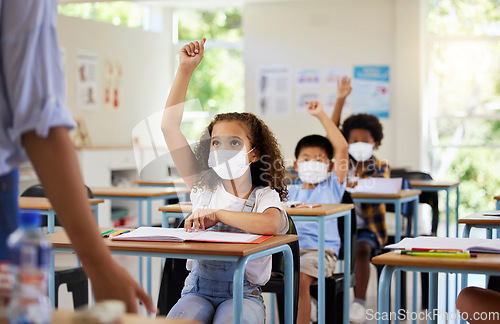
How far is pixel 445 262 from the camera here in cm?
156

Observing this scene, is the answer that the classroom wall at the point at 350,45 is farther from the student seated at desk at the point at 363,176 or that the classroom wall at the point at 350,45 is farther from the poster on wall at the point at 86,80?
the student seated at desk at the point at 363,176

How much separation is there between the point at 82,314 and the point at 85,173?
5.85m

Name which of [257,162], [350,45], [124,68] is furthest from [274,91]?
[257,162]

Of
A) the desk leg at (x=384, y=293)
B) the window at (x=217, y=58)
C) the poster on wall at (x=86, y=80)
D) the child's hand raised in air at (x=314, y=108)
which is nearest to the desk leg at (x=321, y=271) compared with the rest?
the child's hand raised in air at (x=314, y=108)

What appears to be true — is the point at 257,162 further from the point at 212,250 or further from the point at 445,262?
the point at 445,262

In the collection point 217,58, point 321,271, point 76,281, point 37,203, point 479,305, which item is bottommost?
point 76,281

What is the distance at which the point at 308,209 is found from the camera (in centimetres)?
272

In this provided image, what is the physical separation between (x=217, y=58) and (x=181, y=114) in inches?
244

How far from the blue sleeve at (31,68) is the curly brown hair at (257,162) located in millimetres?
Answer: 1459

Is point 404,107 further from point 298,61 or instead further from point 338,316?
point 338,316

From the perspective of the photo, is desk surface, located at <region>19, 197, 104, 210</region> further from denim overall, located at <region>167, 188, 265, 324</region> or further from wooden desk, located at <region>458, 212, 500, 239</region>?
wooden desk, located at <region>458, 212, 500, 239</region>

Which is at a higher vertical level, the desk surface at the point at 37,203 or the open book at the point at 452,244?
→ the open book at the point at 452,244

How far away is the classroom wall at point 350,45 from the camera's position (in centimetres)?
734

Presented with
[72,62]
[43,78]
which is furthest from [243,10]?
[43,78]
